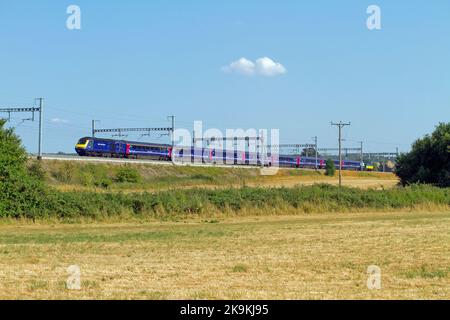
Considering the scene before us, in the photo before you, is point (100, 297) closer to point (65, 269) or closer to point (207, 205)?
point (65, 269)

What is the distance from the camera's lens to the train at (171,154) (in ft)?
270

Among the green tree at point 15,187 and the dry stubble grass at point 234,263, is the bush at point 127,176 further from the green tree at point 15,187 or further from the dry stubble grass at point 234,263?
the dry stubble grass at point 234,263

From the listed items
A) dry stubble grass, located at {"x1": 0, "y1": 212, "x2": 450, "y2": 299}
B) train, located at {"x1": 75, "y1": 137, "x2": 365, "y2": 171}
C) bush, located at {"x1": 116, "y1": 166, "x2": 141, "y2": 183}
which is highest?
train, located at {"x1": 75, "y1": 137, "x2": 365, "y2": 171}

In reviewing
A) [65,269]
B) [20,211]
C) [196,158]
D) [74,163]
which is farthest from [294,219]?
[196,158]

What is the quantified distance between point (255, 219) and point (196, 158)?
196ft

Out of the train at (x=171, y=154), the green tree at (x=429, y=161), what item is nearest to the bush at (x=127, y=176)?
the train at (x=171, y=154)

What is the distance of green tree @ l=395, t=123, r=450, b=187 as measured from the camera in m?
59.6

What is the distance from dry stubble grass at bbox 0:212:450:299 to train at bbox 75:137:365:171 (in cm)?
5832

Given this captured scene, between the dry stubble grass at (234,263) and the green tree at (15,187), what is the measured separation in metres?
5.61

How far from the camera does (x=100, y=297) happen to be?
10.2 metres

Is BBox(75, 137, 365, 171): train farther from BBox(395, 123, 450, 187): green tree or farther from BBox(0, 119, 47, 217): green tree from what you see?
BBox(0, 119, 47, 217): green tree

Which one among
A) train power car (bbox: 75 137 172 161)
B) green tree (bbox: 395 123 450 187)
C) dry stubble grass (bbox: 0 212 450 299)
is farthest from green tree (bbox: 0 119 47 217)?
train power car (bbox: 75 137 172 161)

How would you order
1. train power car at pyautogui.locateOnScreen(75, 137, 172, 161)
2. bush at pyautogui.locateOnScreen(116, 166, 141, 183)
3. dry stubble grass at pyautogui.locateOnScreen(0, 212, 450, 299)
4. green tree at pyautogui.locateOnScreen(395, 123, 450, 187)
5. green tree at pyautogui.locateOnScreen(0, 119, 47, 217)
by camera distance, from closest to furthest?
dry stubble grass at pyautogui.locateOnScreen(0, 212, 450, 299) < green tree at pyautogui.locateOnScreen(0, 119, 47, 217) < green tree at pyautogui.locateOnScreen(395, 123, 450, 187) < bush at pyautogui.locateOnScreen(116, 166, 141, 183) < train power car at pyautogui.locateOnScreen(75, 137, 172, 161)
